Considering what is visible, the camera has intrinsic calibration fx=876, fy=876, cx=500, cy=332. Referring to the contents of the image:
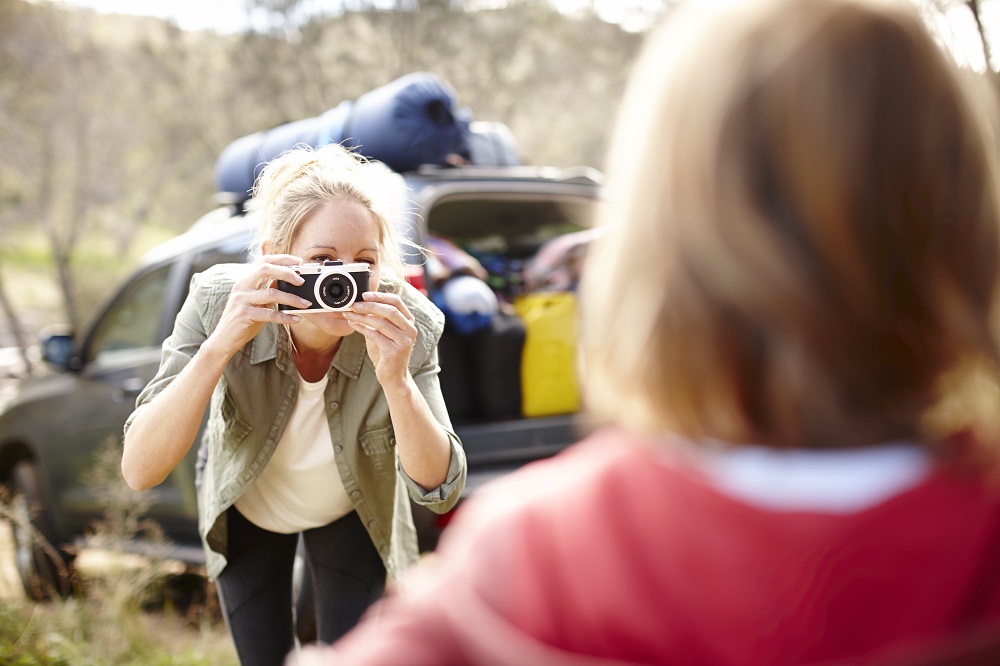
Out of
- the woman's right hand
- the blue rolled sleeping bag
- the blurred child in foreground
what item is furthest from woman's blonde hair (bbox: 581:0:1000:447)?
the blue rolled sleeping bag

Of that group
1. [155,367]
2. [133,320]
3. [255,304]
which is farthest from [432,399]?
[133,320]

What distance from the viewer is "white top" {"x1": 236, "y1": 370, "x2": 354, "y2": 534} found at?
2057mm

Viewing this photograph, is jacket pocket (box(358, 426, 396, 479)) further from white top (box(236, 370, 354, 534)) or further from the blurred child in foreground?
the blurred child in foreground

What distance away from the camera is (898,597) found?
74cm

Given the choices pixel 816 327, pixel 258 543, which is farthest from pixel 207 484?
pixel 816 327

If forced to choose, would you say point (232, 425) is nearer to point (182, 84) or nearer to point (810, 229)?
point (810, 229)

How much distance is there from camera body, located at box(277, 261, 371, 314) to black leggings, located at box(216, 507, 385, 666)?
624 mm

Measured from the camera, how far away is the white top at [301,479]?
2057 mm

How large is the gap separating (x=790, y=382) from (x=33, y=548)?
4.38 metres

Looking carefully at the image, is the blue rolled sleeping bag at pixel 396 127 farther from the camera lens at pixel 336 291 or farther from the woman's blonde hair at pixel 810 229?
the woman's blonde hair at pixel 810 229

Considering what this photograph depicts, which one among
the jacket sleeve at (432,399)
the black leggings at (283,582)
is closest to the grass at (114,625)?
the black leggings at (283,582)

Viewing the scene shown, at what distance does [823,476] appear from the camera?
0.74 metres

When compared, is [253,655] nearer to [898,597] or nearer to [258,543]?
[258,543]

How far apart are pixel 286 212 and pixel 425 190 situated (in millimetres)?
1390
